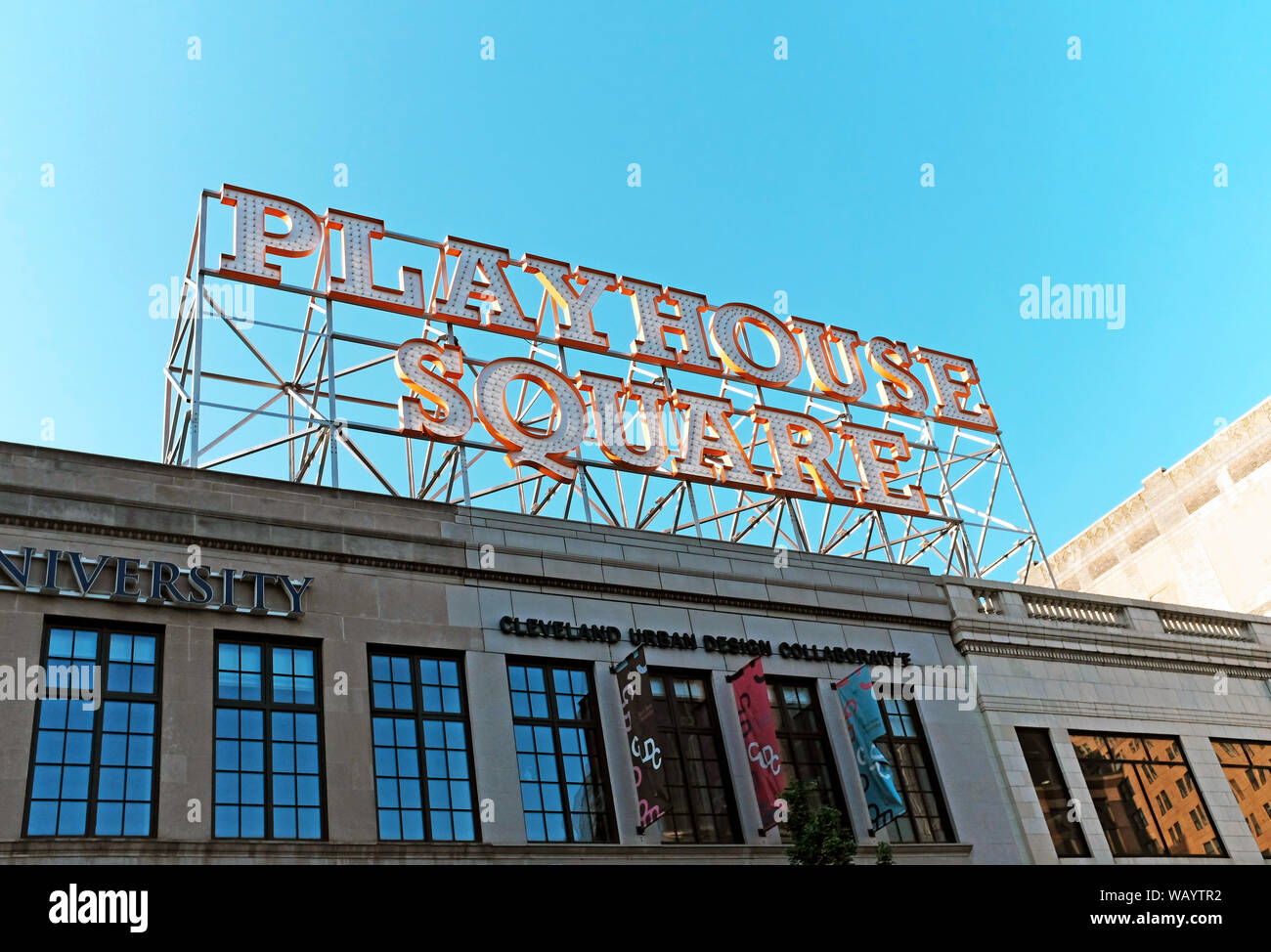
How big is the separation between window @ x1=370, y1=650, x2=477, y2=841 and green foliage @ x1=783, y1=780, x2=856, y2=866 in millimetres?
5103

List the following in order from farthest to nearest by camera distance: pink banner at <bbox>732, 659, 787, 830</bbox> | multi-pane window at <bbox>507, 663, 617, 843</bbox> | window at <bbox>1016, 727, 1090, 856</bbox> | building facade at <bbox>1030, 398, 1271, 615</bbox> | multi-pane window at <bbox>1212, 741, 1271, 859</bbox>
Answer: building facade at <bbox>1030, 398, 1271, 615</bbox>, multi-pane window at <bbox>1212, 741, 1271, 859</bbox>, window at <bbox>1016, 727, 1090, 856</bbox>, pink banner at <bbox>732, 659, 787, 830</bbox>, multi-pane window at <bbox>507, 663, 617, 843</bbox>

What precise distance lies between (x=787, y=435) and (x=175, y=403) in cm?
1396

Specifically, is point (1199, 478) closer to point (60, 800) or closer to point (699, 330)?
point (699, 330)

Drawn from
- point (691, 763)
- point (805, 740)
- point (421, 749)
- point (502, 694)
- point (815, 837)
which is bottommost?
point (815, 837)

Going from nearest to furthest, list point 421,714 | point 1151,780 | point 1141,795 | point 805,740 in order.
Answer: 1. point 421,714
2. point 805,740
3. point 1141,795
4. point 1151,780

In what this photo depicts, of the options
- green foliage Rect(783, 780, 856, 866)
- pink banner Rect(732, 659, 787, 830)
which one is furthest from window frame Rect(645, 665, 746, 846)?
green foliage Rect(783, 780, 856, 866)

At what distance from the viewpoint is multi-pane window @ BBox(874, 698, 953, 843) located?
939 inches

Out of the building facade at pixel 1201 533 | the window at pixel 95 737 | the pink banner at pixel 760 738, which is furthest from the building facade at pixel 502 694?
the building facade at pixel 1201 533

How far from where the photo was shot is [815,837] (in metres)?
19.7

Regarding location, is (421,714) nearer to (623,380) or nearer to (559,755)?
(559,755)

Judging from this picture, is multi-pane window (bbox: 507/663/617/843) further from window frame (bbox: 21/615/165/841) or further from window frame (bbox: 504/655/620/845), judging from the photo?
window frame (bbox: 21/615/165/841)

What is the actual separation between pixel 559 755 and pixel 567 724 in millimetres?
590

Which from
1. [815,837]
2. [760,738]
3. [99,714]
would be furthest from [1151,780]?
[99,714]
